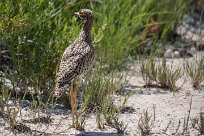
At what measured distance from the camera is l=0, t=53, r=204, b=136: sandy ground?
17.5 ft

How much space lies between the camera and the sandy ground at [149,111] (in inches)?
210

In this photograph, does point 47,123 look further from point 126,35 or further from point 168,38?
point 168,38

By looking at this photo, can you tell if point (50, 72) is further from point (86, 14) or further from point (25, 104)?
point (86, 14)

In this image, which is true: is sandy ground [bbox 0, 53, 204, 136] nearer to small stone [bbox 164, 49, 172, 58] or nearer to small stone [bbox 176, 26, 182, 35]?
small stone [bbox 164, 49, 172, 58]

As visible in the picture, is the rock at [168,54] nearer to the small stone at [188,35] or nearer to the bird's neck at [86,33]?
the small stone at [188,35]

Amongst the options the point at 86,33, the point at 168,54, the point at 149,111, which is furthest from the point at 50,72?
the point at 168,54

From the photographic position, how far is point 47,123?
5.45 m

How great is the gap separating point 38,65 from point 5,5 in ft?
2.27

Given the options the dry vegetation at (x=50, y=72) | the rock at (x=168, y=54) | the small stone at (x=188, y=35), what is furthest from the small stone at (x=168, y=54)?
the dry vegetation at (x=50, y=72)

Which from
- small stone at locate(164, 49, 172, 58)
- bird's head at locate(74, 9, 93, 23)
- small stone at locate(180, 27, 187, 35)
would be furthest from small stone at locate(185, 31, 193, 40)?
bird's head at locate(74, 9, 93, 23)

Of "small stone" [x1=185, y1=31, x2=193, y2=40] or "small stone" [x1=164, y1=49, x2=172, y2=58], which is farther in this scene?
"small stone" [x1=185, y1=31, x2=193, y2=40]

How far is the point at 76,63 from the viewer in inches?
208

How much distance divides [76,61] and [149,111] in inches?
43.1

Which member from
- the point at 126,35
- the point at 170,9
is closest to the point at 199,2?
the point at 170,9
